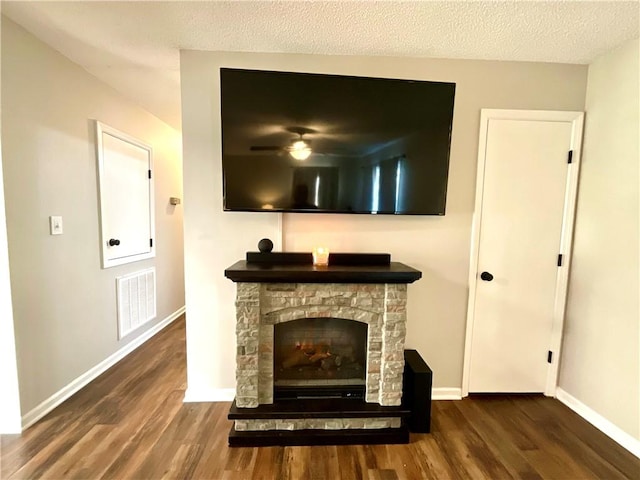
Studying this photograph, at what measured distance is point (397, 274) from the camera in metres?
1.66

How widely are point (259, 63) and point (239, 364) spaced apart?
196 centimetres

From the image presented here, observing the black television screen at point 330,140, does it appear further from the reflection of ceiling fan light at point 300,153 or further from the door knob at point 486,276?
the door knob at point 486,276

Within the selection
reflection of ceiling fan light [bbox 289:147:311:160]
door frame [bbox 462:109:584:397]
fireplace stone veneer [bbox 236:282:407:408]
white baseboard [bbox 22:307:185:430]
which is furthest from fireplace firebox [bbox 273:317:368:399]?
white baseboard [bbox 22:307:185:430]

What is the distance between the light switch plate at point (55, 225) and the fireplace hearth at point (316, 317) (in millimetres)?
1325

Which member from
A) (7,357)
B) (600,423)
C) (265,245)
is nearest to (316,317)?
(265,245)

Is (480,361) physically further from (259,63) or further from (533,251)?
(259,63)

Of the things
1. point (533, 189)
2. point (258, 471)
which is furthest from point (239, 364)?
point (533, 189)

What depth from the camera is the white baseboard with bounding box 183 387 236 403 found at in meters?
2.05

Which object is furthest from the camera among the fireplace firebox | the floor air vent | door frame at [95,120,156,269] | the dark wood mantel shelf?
the floor air vent

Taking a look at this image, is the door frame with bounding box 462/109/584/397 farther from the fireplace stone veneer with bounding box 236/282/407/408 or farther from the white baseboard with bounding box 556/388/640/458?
the fireplace stone veneer with bounding box 236/282/407/408

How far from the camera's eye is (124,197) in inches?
103

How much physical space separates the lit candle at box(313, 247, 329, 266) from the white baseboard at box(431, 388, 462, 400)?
1352 mm

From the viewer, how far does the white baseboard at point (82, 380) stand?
1805mm

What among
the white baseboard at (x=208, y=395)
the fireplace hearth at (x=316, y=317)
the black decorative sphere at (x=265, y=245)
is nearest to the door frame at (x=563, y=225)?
the fireplace hearth at (x=316, y=317)
